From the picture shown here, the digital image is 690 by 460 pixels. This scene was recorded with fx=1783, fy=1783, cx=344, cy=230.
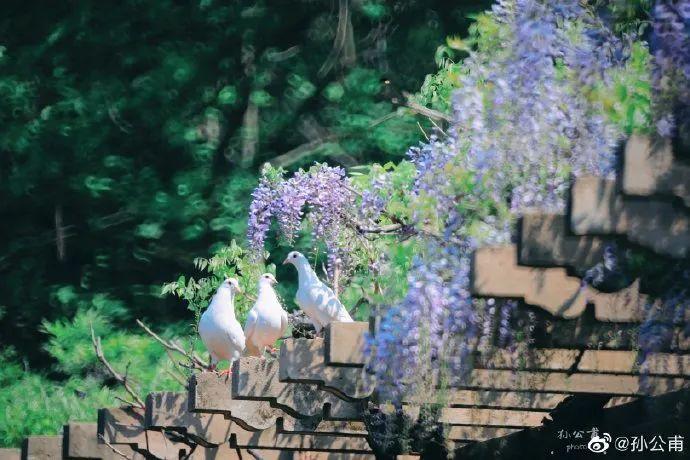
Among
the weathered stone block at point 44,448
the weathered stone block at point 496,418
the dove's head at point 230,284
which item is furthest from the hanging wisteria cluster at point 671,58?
the weathered stone block at point 44,448

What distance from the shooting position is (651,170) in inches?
192

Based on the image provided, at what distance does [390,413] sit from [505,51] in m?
2.10

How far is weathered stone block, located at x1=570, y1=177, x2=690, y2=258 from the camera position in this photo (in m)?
4.99

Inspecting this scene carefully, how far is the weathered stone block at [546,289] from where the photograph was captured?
211 inches

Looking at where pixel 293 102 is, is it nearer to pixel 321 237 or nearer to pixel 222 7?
pixel 222 7

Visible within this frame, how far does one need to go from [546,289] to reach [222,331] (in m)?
3.03

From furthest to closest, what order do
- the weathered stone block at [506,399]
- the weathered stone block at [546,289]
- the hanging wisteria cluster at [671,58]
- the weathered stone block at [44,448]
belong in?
the weathered stone block at [44,448], the weathered stone block at [506,399], the weathered stone block at [546,289], the hanging wisteria cluster at [671,58]

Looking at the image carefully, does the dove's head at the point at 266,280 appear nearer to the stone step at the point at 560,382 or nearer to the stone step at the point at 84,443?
the stone step at the point at 560,382

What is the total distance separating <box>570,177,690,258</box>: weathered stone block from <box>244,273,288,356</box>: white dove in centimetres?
336

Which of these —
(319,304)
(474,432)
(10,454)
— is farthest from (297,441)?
(10,454)

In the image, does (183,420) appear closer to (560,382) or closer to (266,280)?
(266,280)

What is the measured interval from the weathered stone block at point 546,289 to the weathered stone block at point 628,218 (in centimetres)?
41

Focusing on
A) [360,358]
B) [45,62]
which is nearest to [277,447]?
[360,358]

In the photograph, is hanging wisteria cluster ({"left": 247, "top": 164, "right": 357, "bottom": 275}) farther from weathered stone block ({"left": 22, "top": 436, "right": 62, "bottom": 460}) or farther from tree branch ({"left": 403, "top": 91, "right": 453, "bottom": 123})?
weathered stone block ({"left": 22, "top": 436, "right": 62, "bottom": 460})
